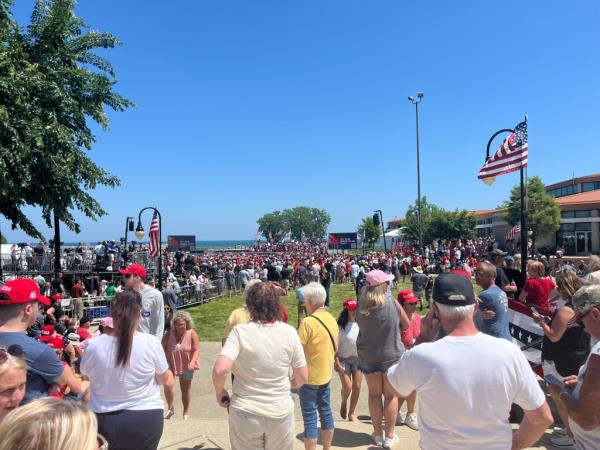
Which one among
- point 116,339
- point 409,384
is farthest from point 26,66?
point 409,384

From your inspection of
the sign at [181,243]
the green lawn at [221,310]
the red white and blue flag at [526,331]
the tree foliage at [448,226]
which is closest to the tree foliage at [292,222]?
the tree foliage at [448,226]

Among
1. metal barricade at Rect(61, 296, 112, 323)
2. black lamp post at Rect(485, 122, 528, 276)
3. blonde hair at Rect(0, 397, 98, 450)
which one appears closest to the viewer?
blonde hair at Rect(0, 397, 98, 450)

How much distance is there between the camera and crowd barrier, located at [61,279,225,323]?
44.4 feet

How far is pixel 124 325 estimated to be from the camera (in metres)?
2.92

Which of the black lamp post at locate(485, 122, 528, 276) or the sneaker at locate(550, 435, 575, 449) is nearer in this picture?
the sneaker at locate(550, 435, 575, 449)

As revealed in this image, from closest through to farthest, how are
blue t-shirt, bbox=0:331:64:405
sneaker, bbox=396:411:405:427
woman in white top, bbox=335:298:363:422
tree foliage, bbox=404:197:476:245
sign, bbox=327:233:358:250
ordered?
blue t-shirt, bbox=0:331:64:405 < sneaker, bbox=396:411:405:427 < woman in white top, bbox=335:298:363:422 < sign, bbox=327:233:358:250 < tree foliage, bbox=404:197:476:245

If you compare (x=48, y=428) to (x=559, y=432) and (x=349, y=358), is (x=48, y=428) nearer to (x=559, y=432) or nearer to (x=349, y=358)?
(x=349, y=358)

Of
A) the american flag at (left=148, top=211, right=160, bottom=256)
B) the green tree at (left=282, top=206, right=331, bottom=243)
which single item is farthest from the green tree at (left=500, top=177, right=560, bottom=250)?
the green tree at (left=282, top=206, right=331, bottom=243)

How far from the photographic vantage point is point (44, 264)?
19.3 m

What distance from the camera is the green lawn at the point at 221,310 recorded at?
1286 cm

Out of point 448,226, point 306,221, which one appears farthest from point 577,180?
point 306,221

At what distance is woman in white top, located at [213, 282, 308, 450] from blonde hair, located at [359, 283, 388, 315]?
147cm

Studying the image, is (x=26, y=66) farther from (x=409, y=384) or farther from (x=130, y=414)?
(x=409, y=384)

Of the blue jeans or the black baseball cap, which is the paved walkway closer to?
the blue jeans
